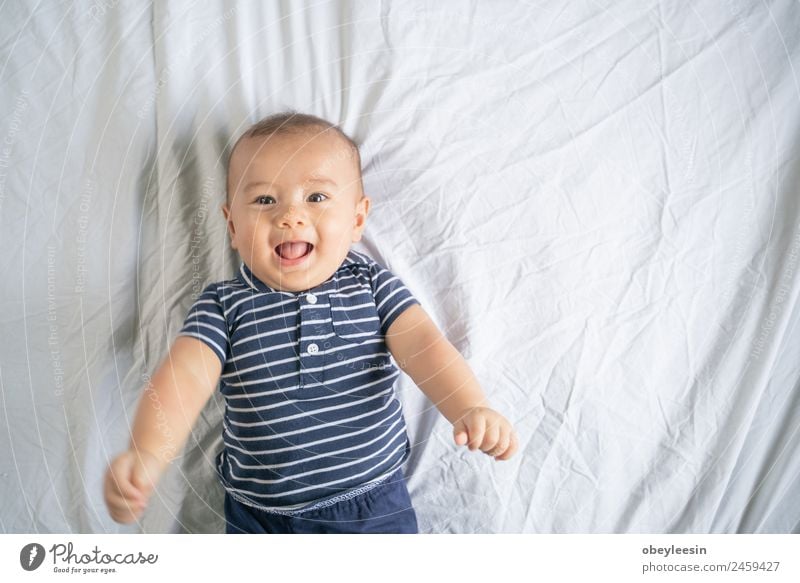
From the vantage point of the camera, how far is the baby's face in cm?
47

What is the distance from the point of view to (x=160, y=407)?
497 millimetres

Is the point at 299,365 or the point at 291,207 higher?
the point at 291,207

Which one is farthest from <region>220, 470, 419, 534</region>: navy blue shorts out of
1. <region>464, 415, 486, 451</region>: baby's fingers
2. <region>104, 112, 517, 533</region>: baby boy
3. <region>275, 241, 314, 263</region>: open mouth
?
<region>275, 241, 314, 263</region>: open mouth

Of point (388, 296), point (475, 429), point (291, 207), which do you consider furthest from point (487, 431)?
point (291, 207)

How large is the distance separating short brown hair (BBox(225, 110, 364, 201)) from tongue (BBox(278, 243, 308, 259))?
0.07 m

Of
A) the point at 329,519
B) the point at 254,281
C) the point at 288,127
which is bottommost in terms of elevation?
the point at 329,519

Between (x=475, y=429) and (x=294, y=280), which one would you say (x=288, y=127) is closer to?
(x=294, y=280)

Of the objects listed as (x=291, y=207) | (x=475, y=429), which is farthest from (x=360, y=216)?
(x=475, y=429)

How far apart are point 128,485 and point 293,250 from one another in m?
0.24

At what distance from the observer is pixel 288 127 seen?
48cm
